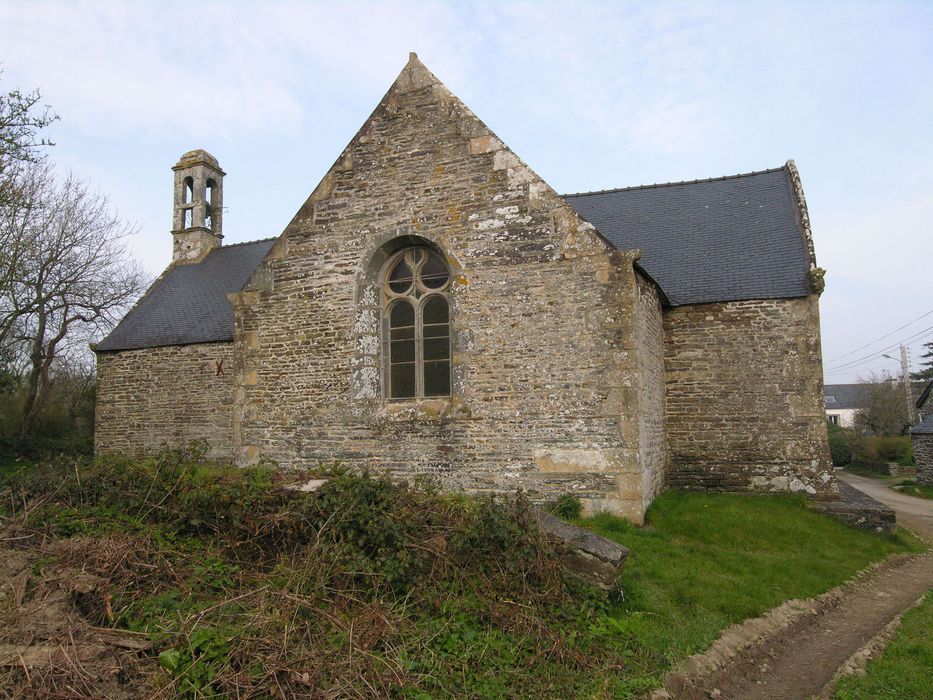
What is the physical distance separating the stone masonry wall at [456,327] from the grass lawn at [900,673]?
3.58m

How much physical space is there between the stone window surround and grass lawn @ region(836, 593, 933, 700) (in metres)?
5.96

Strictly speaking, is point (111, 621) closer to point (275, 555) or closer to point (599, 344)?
point (275, 555)

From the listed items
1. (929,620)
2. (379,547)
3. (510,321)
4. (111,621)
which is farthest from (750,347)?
(111,621)

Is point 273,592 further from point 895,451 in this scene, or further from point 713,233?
point 895,451

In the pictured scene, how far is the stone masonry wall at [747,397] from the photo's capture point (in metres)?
12.2

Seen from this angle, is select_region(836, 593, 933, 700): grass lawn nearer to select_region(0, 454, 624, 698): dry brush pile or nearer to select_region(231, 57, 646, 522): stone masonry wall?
select_region(0, 454, 624, 698): dry brush pile

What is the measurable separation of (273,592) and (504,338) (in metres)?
5.57

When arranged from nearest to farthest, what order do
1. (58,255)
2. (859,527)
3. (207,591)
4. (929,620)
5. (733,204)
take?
(207,591), (929,620), (859,527), (733,204), (58,255)

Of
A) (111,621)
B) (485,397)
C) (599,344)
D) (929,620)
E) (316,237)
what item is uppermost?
(316,237)

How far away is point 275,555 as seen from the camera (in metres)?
6.66

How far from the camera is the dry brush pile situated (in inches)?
181

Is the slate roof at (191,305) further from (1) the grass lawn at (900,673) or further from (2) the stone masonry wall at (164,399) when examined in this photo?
(1) the grass lawn at (900,673)

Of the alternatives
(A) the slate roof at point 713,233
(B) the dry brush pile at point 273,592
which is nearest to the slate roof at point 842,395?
(A) the slate roof at point 713,233

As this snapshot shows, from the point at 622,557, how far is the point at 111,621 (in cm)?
459
